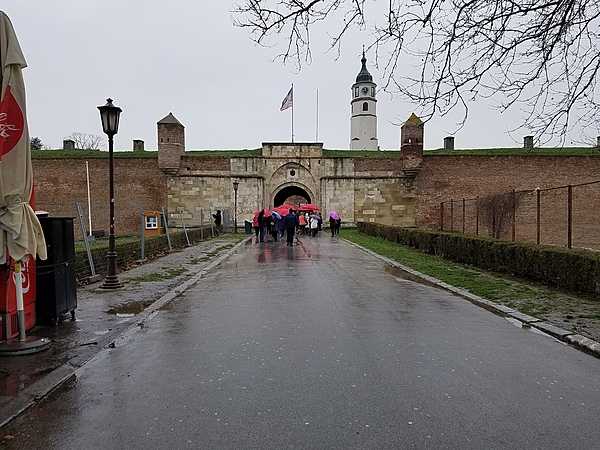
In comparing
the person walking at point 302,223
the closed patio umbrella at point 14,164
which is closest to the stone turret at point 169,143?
the person walking at point 302,223

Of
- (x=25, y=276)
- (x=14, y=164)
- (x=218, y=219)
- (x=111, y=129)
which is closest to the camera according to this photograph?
(x=14, y=164)

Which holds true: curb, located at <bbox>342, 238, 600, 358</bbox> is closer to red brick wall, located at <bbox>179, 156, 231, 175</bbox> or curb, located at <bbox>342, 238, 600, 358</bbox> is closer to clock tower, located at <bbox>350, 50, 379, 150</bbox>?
red brick wall, located at <bbox>179, 156, 231, 175</bbox>

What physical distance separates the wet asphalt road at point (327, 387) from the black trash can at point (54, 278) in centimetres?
131

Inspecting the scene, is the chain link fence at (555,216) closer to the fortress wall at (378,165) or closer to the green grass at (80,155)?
the fortress wall at (378,165)

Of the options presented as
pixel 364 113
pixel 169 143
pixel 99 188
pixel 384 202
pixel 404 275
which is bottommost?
pixel 404 275

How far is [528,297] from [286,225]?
17.0m

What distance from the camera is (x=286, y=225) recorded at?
2664 centimetres

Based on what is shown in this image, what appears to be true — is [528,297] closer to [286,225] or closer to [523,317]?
[523,317]

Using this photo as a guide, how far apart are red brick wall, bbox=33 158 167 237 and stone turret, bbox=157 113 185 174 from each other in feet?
3.26

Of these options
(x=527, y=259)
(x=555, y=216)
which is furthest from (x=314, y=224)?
(x=527, y=259)

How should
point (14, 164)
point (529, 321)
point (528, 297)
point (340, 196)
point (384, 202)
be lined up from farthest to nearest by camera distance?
point (340, 196)
point (384, 202)
point (528, 297)
point (529, 321)
point (14, 164)

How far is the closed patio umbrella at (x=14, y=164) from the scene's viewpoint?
617 cm

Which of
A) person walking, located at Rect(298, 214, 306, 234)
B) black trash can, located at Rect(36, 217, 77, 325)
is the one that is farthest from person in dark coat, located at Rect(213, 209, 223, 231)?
black trash can, located at Rect(36, 217, 77, 325)

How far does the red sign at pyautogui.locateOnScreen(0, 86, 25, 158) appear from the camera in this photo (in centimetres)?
623
